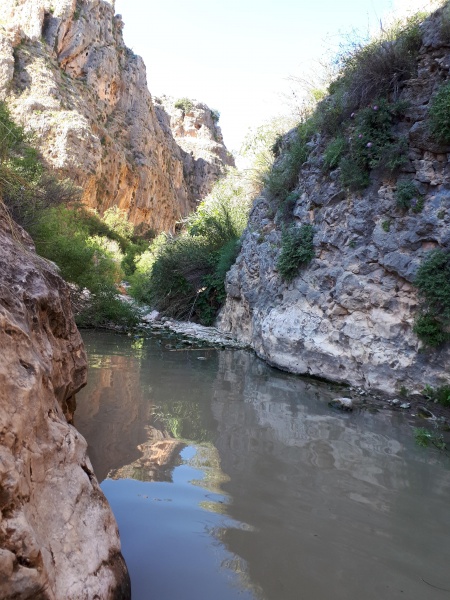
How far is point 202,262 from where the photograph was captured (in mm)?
15562

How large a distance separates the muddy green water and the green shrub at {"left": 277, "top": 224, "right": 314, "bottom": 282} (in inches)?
139

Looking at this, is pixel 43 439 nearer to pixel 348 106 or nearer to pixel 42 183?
pixel 348 106

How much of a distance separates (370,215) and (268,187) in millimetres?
4232

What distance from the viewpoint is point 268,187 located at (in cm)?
1191

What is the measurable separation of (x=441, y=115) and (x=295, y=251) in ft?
11.3

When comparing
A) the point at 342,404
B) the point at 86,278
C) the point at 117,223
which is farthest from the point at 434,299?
the point at 117,223

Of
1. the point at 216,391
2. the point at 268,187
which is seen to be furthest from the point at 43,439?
the point at 268,187

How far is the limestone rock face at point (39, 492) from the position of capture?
1630 mm

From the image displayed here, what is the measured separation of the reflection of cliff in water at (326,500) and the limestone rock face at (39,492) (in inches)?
33.7

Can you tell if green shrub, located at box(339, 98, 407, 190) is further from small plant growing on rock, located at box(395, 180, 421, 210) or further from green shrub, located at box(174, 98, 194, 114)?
green shrub, located at box(174, 98, 194, 114)

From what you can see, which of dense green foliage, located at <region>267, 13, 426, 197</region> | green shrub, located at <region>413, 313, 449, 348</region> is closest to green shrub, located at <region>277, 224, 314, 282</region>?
dense green foliage, located at <region>267, 13, 426, 197</region>

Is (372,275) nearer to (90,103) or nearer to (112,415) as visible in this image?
(112,415)

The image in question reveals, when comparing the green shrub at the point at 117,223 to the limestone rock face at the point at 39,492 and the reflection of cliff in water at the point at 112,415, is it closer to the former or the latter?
the reflection of cliff in water at the point at 112,415

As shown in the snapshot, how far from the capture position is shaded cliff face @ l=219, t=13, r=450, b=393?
719cm
